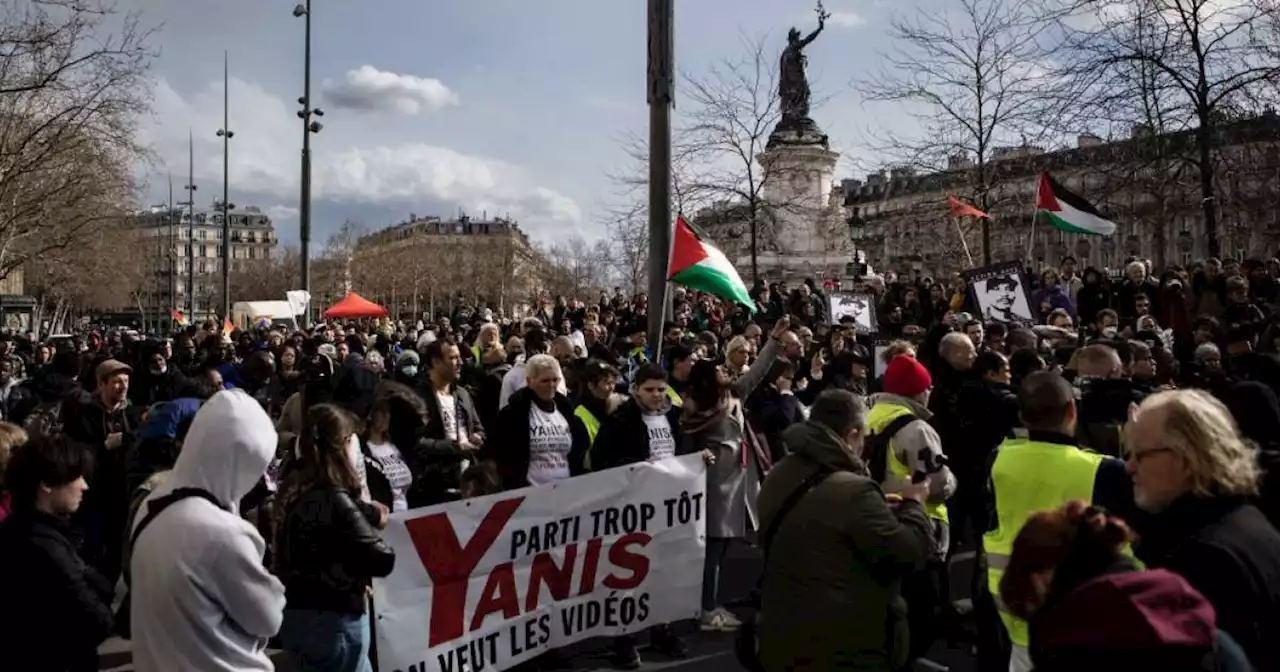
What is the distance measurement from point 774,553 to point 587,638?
9.29 feet

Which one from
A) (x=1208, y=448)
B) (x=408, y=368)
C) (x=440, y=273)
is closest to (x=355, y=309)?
(x=408, y=368)

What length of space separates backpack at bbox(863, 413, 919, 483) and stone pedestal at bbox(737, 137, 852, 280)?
3012 centimetres

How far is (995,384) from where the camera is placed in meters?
6.83

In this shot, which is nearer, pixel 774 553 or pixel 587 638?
pixel 774 553

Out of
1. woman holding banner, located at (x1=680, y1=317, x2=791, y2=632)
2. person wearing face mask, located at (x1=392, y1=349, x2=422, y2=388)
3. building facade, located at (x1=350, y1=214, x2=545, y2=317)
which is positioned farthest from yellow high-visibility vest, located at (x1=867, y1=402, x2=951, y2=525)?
building facade, located at (x1=350, y1=214, x2=545, y2=317)

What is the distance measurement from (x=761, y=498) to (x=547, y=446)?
2.68 metres

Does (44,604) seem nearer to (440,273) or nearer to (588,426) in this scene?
(588,426)

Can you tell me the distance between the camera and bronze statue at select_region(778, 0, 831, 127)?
124ft

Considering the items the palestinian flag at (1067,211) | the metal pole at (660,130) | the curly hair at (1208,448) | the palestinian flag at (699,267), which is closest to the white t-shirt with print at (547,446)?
the metal pole at (660,130)

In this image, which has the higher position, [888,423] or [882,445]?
[888,423]

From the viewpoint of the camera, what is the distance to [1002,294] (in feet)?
43.0

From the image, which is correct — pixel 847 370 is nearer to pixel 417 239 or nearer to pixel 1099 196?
pixel 1099 196

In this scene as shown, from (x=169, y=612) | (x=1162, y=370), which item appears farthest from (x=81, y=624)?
(x=1162, y=370)

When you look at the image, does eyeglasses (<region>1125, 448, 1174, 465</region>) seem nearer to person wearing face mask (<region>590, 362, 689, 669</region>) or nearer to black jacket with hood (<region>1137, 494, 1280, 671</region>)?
black jacket with hood (<region>1137, 494, 1280, 671</region>)
